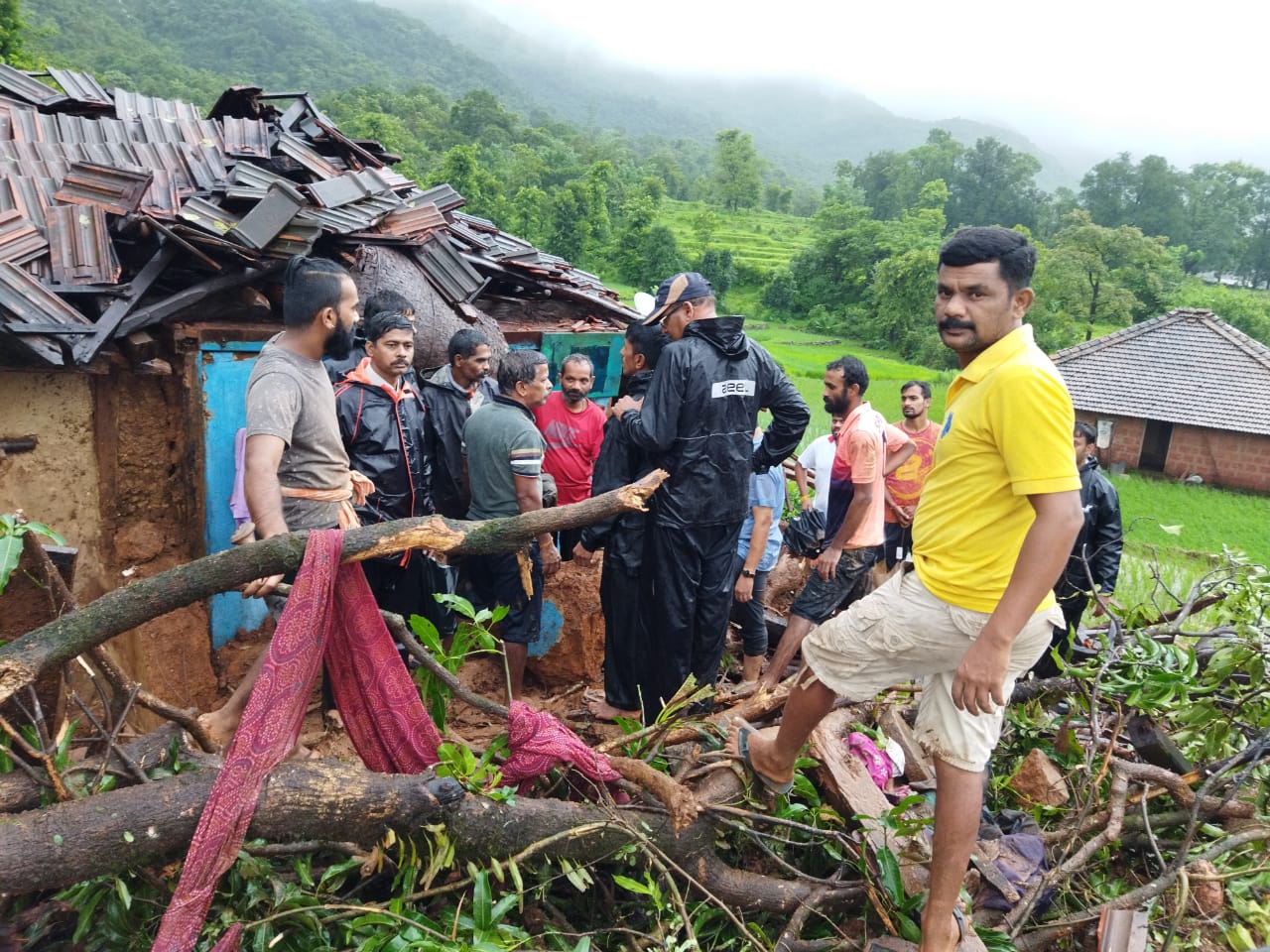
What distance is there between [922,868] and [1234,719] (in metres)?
1.55

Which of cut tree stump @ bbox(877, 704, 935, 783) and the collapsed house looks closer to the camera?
cut tree stump @ bbox(877, 704, 935, 783)

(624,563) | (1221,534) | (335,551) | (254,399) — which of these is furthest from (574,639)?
(1221,534)

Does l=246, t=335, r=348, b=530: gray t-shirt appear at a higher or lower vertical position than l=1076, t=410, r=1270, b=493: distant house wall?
higher

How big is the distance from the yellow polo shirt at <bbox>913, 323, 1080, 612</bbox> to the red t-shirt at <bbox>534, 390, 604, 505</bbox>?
257 centimetres

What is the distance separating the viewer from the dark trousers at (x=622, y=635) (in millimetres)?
3789

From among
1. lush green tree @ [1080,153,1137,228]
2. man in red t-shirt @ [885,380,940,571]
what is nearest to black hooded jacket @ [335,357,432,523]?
man in red t-shirt @ [885,380,940,571]

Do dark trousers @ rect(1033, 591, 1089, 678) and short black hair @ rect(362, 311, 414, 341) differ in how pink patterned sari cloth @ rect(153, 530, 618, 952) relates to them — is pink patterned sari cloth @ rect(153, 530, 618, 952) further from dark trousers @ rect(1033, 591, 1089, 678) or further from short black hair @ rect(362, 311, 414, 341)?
dark trousers @ rect(1033, 591, 1089, 678)

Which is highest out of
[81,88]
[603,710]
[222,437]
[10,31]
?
[10,31]

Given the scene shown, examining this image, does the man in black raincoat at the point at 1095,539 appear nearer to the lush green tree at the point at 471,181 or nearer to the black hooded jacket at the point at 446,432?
the black hooded jacket at the point at 446,432

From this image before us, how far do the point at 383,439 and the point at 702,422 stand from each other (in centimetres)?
144

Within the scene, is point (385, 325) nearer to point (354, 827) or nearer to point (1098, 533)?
point (354, 827)

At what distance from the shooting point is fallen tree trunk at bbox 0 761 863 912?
1845 mm

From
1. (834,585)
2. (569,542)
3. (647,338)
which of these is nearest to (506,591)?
(569,542)

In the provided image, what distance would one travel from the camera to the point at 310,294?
3004 mm
